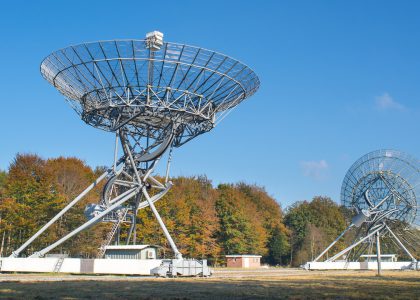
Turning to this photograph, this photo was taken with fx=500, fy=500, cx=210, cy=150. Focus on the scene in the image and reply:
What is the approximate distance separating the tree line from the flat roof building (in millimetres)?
3242

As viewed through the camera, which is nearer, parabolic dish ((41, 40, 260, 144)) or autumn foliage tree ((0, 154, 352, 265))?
parabolic dish ((41, 40, 260, 144))

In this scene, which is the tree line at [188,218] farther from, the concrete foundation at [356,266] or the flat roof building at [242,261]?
the concrete foundation at [356,266]

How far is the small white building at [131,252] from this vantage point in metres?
46.7

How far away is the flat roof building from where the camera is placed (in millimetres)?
85375

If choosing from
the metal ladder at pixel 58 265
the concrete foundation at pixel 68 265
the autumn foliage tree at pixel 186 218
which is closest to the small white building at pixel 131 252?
the concrete foundation at pixel 68 265

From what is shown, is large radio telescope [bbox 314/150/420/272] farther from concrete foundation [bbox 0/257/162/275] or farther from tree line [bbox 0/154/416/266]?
concrete foundation [bbox 0/257/162/275]

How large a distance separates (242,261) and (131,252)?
41450mm

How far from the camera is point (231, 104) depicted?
48250 mm

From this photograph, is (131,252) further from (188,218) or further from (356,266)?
(356,266)

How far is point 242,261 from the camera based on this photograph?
85.2 metres

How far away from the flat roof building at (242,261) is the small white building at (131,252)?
39803 millimetres

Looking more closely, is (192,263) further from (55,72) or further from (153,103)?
(55,72)

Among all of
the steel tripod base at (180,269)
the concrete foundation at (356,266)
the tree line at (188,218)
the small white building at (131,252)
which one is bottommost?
the concrete foundation at (356,266)

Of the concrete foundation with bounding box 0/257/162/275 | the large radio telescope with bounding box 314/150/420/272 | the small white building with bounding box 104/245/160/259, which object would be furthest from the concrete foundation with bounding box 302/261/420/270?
the concrete foundation with bounding box 0/257/162/275
